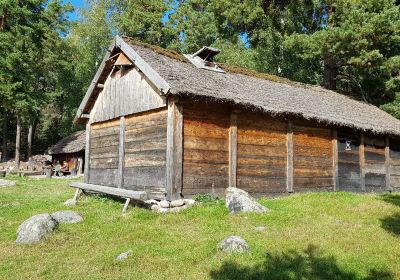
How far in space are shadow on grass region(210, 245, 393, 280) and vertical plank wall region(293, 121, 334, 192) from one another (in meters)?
8.46

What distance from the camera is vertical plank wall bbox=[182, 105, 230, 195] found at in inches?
501

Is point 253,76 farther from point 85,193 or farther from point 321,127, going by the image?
point 85,193

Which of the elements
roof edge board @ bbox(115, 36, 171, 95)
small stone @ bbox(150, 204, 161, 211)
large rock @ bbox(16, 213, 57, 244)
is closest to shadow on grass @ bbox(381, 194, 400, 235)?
small stone @ bbox(150, 204, 161, 211)

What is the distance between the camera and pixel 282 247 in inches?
316

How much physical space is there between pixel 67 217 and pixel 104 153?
601 cm

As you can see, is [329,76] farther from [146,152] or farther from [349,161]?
[146,152]

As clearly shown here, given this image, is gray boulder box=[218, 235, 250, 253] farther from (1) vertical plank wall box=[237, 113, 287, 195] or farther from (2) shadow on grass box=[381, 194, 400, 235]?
(1) vertical plank wall box=[237, 113, 287, 195]

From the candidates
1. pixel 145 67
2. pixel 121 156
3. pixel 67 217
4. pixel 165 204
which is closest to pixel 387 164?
pixel 165 204

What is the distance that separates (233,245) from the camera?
7.76 metres

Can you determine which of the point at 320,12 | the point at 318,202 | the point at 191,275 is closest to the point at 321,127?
the point at 318,202

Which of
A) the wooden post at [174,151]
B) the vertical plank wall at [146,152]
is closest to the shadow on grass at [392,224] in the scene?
the wooden post at [174,151]

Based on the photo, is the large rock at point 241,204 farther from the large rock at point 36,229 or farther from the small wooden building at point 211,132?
the large rock at point 36,229

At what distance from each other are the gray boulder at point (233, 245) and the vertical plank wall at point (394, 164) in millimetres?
14936

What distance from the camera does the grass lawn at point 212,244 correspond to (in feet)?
22.6
